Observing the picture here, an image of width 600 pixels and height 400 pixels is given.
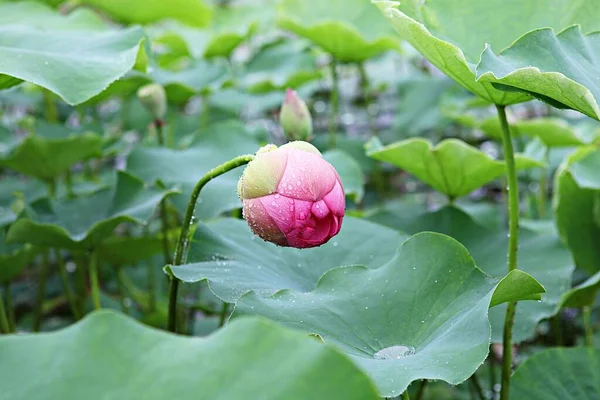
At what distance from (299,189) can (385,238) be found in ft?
1.41

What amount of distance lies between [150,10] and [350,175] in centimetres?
102

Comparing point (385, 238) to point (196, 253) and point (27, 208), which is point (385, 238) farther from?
point (27, 208)

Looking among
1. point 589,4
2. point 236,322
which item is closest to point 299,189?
point 236,322

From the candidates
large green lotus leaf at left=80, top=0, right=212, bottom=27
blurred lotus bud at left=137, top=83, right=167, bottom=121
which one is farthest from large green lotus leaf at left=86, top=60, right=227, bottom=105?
large green lotus leaf at left=80, top=0, right=212, bottom=27

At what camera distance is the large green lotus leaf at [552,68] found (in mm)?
774

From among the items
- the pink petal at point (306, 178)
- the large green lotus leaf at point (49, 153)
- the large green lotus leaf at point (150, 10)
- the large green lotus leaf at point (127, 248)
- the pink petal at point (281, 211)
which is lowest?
the large green lotus leaf at point (127, 248)

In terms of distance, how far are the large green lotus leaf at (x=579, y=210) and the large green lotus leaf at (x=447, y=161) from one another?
76 mm

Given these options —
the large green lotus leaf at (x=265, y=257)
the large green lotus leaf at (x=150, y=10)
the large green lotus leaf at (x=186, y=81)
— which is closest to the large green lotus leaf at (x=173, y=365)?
the large green lotus leaf at (x=265, y=257)

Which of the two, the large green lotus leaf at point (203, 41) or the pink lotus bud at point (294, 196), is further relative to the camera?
the large green lotus leaf at point (203, 41)

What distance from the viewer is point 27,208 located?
1.21m

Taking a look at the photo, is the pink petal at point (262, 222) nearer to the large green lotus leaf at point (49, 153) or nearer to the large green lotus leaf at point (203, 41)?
the large green lotus leaf at point (49, 153)

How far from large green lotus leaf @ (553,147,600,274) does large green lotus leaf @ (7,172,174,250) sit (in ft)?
2.32

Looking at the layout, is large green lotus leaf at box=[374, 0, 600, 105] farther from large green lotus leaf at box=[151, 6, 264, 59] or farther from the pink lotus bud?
large green lotus leaf at box=[151, 6, 264, 59]

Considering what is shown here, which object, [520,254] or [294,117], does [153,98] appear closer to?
[294,117]
